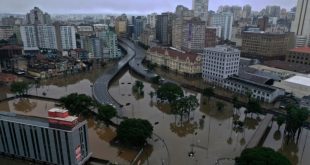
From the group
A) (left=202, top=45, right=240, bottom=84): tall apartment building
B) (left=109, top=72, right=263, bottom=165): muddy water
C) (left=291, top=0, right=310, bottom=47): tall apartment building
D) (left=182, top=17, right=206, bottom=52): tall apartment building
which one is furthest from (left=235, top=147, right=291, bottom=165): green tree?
(left=291, top=0, right=310, bottom=47): tall apartment building

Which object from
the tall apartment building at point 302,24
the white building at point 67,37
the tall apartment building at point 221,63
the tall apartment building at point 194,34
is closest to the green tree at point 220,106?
the tall apartment building at point 221,63

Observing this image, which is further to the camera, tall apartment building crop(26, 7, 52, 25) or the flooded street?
tall apartment building crop(26, 7, 52, 25)

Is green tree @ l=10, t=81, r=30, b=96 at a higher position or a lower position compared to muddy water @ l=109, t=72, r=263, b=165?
higher

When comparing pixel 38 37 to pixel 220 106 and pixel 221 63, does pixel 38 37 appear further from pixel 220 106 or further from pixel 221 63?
pixel 220 106

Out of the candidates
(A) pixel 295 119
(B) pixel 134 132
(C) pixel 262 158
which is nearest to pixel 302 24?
(A) pixel 295 119

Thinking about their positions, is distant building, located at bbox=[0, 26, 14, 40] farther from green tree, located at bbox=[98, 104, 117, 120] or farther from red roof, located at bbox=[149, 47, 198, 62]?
green tree, located at bbox=[98, 104, 117, 120]

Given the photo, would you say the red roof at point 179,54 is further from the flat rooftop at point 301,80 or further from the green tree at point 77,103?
the green tree at point 77,103

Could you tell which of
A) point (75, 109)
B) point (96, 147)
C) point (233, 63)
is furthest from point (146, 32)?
point (96, 147)
